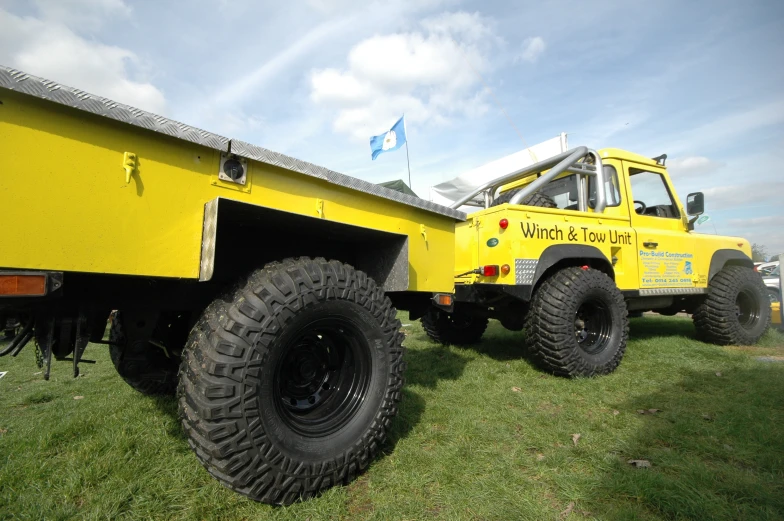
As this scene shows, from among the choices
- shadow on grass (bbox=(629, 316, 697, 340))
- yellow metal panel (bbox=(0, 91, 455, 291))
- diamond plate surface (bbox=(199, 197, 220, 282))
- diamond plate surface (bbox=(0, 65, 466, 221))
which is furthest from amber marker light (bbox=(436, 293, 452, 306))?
shadow on grass (bbox=(629, 316, 697, 340))

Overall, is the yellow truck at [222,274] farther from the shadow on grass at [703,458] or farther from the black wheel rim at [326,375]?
the shadow on grass at [703,458]

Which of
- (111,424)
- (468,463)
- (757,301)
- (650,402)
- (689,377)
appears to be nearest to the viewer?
(468,463)

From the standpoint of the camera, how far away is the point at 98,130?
1.49 m

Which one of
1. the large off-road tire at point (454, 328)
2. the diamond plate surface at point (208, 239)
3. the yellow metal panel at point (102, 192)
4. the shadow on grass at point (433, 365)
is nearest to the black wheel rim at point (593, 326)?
the shadow on grass at point (433, 365)

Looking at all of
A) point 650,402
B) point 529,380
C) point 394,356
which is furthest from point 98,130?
point 650,402

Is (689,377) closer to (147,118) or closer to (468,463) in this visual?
(468,463)

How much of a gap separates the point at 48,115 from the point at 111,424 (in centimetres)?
206

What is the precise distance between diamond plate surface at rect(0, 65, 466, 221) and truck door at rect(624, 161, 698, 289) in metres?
3.85

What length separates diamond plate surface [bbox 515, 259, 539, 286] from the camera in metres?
3.62

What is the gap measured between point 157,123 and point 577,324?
3983 millimetres

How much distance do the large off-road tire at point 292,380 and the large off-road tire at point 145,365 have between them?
993mm

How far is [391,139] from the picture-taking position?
11.0 metres

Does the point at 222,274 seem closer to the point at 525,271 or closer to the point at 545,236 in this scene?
the point at 525,271

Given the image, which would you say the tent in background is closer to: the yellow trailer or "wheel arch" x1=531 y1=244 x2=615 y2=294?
"wheel arch" x1=531 y1=244 x2=615 y2=294
